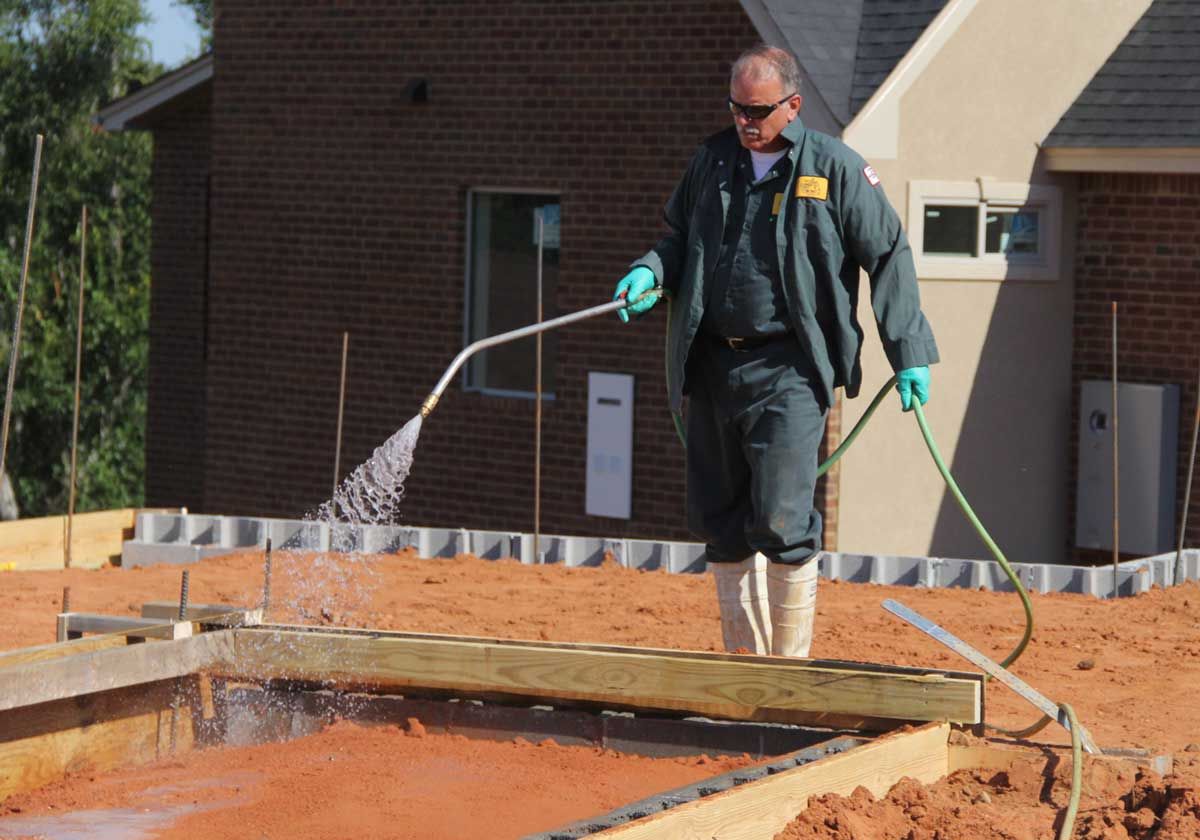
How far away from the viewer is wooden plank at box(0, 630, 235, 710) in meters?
5.39

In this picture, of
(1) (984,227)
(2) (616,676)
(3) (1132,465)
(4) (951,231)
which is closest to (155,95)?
(4) (951,231)

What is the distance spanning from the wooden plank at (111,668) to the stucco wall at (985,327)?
635 centimetres

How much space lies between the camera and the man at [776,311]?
5.75 m

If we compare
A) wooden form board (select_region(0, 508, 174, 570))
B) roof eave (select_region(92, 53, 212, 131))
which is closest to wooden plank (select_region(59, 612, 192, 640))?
wooden form board (select_region(0, 508, 174, 570))

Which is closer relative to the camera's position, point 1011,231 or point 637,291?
point 637,291

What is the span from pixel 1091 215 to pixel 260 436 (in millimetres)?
6877

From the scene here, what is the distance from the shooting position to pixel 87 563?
411 inches

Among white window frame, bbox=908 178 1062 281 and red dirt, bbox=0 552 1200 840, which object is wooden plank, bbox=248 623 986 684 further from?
white window frame, bbox=908 178 1062 281

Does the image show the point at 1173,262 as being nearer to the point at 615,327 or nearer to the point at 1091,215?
the point at 1091,215

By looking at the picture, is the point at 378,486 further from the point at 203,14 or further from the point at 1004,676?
the point at 203,14

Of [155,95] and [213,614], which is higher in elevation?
[155,95]

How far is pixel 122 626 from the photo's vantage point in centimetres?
637

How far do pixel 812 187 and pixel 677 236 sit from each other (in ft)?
1.90

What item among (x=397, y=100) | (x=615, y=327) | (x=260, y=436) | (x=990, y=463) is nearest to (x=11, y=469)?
(x=260, y=436)
